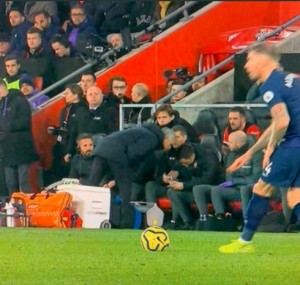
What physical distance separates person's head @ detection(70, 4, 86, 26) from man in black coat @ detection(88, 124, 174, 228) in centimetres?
82

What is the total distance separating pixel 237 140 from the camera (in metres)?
6.55

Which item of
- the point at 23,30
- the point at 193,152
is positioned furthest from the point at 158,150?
the point at 23,30

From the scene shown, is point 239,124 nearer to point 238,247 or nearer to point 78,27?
point 238,247

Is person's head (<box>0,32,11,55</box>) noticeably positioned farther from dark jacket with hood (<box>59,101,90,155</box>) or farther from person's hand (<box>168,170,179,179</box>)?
person's hand (<box>168,170,179,179</box>)

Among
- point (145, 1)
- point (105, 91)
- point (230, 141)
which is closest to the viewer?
point (145, 1)

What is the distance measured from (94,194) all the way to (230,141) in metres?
0.95

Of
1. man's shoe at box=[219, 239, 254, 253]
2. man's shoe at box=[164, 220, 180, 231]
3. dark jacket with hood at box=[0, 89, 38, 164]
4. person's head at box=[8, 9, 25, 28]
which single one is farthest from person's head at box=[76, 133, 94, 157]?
man's shoe at box=[219, 239, 254, 253]

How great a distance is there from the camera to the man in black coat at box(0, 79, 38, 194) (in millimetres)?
7105

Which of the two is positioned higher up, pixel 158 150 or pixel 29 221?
pixel 158 150

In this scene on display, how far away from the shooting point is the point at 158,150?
274 inches

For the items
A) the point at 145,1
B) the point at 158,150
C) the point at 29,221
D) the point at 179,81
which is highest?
the point at 145,1

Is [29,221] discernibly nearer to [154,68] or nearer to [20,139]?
[20,139]

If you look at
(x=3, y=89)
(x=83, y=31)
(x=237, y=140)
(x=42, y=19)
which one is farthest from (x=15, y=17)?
(x=237, y=140)

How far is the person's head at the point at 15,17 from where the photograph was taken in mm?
6626
